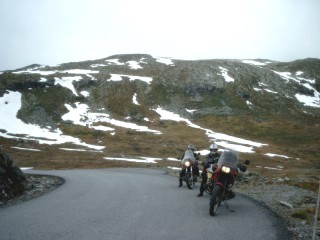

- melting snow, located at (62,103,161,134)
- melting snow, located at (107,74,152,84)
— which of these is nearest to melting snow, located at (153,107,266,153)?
melting snow, located at (62,103,161,134)

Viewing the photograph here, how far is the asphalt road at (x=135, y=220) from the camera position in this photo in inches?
303

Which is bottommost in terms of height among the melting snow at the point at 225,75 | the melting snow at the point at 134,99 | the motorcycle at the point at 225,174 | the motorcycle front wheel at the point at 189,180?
the melting snow at the point at 134,99

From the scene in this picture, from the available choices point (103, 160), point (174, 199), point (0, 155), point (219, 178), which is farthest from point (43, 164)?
point (219, 178)

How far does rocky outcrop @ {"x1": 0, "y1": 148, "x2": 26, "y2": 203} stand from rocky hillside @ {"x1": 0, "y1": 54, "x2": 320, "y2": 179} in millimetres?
27097

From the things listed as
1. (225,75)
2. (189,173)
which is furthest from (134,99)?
(189,173)

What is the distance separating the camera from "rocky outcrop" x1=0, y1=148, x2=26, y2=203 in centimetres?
1514

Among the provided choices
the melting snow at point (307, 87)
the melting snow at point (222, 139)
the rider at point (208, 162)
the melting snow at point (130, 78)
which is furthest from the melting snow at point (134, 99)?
the rider at point (208, 162)

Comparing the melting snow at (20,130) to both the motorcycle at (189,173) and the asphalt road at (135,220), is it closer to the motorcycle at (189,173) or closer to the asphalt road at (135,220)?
the motorcycle at (189,173)

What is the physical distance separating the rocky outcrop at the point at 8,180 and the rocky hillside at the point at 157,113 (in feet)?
88.9

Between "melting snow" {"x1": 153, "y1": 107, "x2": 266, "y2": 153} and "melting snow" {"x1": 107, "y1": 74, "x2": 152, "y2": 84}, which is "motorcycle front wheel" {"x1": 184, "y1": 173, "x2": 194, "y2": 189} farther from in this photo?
"melting snow" {"x1": 107, "y1": 74, "x2": 152, "y2": 84}

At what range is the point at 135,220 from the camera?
905 centimetres

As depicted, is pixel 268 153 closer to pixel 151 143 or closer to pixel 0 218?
pixel 151 143

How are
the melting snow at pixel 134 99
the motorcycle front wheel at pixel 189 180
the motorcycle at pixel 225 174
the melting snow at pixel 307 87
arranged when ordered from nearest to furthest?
1. the motorcycle at pixel 225 174
2. the motorcycle front wheel at pixel 189 180
3. the melting snow at pixel 134 99
4. the melting snow at pixel 307 87

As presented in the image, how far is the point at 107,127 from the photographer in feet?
287
